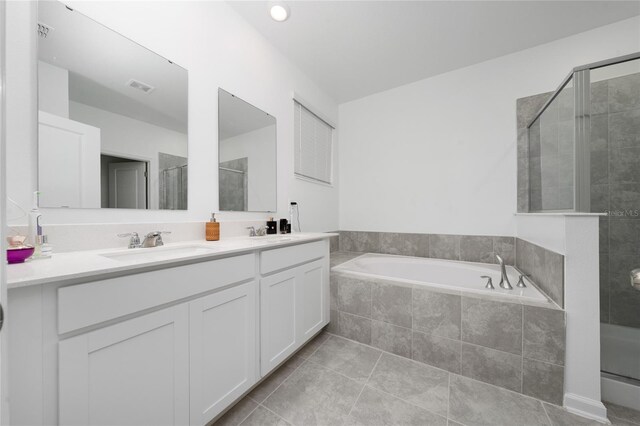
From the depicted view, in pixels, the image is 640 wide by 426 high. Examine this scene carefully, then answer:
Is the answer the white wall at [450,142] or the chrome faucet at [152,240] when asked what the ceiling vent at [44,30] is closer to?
the chrome faucet at [152,240]

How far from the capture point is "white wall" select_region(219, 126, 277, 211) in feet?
5.79

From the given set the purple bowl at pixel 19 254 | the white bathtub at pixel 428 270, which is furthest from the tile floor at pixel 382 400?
the purple bowl at pixel 19 254

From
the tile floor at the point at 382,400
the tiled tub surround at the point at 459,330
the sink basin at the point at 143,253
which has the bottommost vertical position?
the tile floor at the point at 382,400

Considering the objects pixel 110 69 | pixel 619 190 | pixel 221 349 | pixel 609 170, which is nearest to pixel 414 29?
pixel 609 170

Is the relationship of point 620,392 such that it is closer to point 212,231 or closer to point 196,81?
point 212,231

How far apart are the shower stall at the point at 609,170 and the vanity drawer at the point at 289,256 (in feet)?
5.38

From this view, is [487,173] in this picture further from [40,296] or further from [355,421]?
[40,296]

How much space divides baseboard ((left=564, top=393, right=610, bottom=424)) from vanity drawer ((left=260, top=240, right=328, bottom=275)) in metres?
1.62

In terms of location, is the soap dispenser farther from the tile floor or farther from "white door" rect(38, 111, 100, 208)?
the tile floor

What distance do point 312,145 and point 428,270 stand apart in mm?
1837

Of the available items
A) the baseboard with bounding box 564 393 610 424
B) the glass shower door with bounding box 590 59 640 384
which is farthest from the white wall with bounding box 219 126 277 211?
the glass shower door with bounding box 590 59 640 384

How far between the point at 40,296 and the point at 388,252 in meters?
2.68

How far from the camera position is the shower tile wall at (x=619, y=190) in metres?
1.69

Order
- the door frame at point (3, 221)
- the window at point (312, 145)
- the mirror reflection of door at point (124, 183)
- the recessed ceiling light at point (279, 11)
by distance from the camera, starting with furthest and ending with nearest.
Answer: the window at point (312, 145) → the recessed ceiling light at point (279, 11) → the mirror reflection of door at point (124, 183) → the door frame at point (3, 221)
